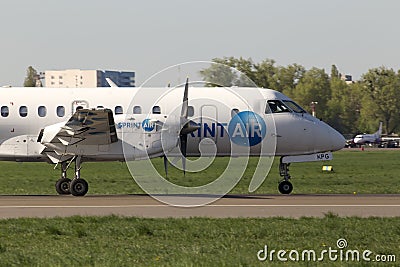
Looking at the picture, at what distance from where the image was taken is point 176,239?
61.2 ft

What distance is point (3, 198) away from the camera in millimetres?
28078

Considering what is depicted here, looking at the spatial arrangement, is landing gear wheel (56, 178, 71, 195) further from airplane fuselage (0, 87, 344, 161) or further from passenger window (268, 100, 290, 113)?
passenger window (268, 100, 290, 113)

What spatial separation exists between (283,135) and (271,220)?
9.60m

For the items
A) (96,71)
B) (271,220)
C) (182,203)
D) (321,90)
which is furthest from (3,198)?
Answer: (321,90)

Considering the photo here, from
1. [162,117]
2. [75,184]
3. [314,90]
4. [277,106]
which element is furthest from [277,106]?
[314,90]

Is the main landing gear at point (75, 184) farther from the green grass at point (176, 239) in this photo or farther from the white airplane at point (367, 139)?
the white airplane at point (367, 139)

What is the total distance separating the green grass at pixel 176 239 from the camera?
15859 millimetres

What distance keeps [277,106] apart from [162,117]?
4.83 m

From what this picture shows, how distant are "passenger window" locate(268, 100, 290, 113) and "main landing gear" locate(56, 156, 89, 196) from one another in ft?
22.8

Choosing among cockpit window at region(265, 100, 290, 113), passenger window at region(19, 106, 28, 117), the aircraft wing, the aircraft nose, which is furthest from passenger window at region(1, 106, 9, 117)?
the aircraft nose

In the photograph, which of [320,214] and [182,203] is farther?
[182,203]

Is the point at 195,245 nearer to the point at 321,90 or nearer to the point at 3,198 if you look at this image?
the point at 3,198

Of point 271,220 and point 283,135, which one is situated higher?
point 283,135

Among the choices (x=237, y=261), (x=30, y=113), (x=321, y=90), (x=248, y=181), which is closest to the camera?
(x=237, y=261)
